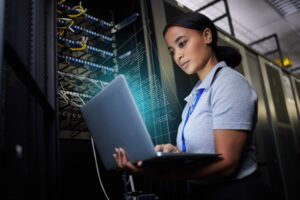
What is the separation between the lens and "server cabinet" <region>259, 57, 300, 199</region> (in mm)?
2803

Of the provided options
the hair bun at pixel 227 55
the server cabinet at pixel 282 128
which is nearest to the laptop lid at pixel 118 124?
the hair bun at pixel 227 55

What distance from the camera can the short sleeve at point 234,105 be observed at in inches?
35.7

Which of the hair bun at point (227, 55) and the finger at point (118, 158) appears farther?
the hair bun at point (227, 55)

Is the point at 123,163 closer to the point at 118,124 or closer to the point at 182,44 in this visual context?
the point at 118,124

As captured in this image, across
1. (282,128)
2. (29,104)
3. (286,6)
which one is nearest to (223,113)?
(29,104)

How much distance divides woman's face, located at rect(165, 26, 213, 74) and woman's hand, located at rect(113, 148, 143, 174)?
1.55 feet

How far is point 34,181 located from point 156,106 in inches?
27.2

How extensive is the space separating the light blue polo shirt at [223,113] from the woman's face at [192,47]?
0.39 ft

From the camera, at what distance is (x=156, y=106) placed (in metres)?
1.49

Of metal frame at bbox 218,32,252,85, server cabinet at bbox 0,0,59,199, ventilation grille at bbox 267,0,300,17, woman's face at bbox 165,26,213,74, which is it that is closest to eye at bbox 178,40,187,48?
woman's face at bbox 165,26,213,74

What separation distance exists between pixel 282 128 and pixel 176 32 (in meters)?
2.34

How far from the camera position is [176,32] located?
1221 millimetres

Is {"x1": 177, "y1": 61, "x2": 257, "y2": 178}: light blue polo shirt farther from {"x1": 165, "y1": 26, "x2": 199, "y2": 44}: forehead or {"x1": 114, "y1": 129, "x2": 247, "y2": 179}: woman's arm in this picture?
{"x1": 165, "y1": 26, "x2": 199, "y2": 44}: forehead

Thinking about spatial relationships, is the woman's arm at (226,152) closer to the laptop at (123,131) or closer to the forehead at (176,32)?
the laptop at (123,131)
